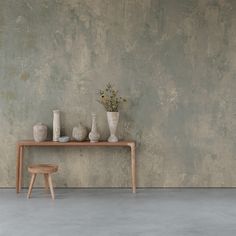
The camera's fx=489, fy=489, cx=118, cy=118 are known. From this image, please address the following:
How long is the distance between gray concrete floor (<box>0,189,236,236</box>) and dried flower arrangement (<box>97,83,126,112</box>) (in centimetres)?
120

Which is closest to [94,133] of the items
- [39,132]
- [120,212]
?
[39,132]

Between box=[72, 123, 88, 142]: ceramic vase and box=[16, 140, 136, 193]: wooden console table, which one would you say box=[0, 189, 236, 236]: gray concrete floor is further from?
box=[72, 123, 88, 142]: ceramic vase

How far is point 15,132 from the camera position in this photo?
7047mm

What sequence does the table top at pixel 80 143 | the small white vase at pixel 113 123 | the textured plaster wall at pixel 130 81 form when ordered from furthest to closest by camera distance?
the textured plaster wall at pixel 130 81
the small white vase at pixel 113 123
the table top at pixel 80 143

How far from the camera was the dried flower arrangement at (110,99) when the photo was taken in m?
6.89

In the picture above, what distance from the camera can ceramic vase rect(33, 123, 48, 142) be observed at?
677 cm

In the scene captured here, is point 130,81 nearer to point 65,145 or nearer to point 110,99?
point 110,99

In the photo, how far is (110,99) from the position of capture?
6934mm

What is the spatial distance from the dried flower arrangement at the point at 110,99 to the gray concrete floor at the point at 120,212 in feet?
3.94

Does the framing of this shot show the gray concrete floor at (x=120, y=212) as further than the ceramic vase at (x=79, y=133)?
No

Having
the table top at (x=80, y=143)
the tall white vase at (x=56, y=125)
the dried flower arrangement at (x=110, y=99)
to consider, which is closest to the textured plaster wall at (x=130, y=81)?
the dried flower arrangement at (x=110, y=99)

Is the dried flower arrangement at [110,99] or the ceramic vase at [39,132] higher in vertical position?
the dried flower arrangement at [110,99]

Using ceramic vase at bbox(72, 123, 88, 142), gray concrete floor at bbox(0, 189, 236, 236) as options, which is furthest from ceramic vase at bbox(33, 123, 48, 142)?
gray concrete floor at bbox(0, 189, 236, 236)

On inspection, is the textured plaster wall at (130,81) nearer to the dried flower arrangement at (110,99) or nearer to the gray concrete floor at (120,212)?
the dried flower arrangement at (110,99)
